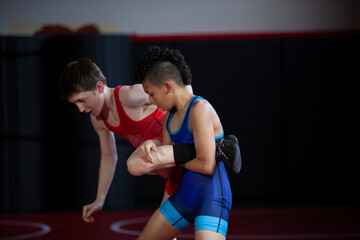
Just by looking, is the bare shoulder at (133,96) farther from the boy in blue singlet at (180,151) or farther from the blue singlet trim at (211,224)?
the blue singlet trim at (211,224)

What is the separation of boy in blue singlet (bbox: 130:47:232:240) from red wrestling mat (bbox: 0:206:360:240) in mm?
2109

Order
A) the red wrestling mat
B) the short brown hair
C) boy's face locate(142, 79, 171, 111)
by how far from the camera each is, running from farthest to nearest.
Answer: the red wrestling mat
the short brown hair
boy's face locate(142, 79, 171, 111)

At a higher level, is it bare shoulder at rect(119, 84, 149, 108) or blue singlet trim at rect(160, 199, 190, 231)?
bare shoulder at rect(119, 84, 149, 108)

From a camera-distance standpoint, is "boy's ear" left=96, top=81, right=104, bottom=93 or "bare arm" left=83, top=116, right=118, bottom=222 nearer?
"boy's ear" left=96, top=81, right=104, bottom=93

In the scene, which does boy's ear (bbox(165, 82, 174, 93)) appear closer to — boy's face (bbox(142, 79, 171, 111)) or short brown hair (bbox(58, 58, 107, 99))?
boy's face (bbox(142, 79, 171, 111))

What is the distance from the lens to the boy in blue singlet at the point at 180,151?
227 centimetres

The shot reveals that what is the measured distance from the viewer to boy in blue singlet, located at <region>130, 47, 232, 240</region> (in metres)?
2.27

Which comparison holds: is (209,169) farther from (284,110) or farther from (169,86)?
(284,110)

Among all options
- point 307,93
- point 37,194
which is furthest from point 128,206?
point 307,93

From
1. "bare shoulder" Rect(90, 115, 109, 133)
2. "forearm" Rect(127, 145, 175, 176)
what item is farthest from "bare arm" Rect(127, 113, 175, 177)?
"bare shoulder" Rect(90, 115, 109, 133)

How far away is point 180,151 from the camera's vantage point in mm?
2303

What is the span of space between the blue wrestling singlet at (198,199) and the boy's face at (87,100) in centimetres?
57

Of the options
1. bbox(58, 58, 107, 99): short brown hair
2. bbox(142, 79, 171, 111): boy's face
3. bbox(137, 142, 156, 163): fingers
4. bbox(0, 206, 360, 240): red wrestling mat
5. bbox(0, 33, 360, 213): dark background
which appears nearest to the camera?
bbox(137, 142, 156, 163): fingers

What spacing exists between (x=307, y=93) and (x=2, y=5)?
447 centimetres
